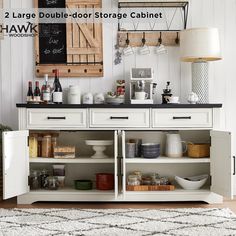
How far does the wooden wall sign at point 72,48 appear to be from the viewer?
459 centimetres

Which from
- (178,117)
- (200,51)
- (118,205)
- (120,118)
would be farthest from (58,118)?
(200,51)


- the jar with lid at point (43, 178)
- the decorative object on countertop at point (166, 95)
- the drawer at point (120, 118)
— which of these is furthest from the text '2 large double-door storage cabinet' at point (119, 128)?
the decorative object on countertop at point (166, 95)

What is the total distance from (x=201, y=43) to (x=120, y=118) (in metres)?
1.02

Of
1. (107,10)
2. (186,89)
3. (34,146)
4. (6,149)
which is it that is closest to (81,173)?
(34,146)

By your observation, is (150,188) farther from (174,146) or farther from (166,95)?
(166,95)

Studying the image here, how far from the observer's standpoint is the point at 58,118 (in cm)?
414

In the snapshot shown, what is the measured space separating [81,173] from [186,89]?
134cm

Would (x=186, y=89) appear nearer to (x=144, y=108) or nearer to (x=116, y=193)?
(x=144, y=108)

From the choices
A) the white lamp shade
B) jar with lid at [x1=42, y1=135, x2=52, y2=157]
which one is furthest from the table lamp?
jar with lid at [x1=42, y1=135, x2=52, y2=157]

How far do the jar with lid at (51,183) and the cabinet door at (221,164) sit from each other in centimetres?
144

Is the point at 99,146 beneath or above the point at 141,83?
beneath

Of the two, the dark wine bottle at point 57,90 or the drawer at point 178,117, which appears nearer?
the drawer at point 178,117

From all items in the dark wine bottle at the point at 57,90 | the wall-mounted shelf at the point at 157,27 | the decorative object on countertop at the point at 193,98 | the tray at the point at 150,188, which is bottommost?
the tray at the point at 150,188

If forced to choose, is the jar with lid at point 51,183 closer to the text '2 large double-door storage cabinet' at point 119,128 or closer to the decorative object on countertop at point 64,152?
the text '2 large double-door storage cabinet' at point 119,128
